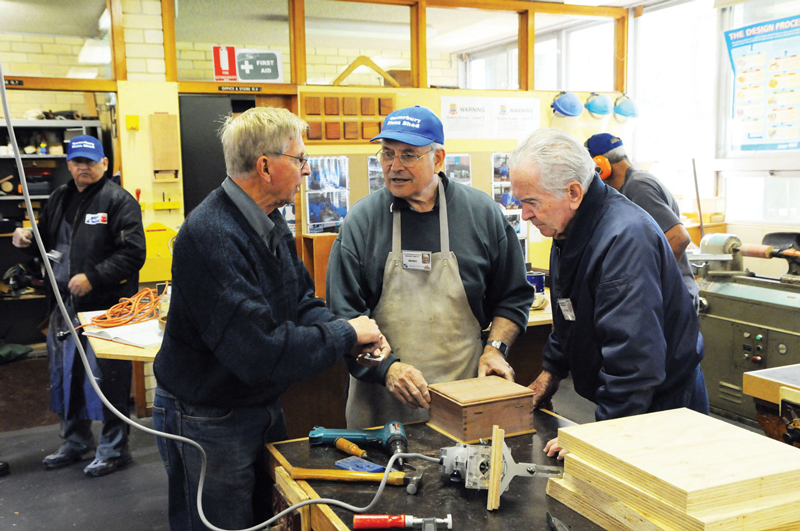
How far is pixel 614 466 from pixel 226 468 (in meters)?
1.03

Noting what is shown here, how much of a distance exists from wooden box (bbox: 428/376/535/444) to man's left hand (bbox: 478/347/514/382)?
25cm

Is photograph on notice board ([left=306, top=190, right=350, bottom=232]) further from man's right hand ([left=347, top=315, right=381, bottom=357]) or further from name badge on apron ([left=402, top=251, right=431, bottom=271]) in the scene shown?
man's right hand ([left=347, top=315, right=381, bottom=357])

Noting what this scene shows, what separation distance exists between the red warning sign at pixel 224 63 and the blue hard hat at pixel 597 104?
10.8 ft

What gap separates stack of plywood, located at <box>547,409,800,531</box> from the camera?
1.13 m

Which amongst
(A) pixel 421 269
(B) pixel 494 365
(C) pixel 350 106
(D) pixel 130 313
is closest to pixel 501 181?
(C) pixel 350 106

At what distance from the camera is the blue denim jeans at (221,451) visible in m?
1.77

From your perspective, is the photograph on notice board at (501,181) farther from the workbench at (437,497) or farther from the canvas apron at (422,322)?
the workbench at (437,497)

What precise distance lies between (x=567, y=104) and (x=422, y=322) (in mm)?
4412

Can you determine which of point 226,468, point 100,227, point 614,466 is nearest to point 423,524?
point 614,466

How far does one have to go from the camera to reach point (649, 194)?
3.55 meters

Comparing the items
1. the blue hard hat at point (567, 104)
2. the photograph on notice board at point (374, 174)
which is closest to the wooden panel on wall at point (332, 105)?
the photograph on notice board at point (374, 174)

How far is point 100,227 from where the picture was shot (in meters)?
4.02

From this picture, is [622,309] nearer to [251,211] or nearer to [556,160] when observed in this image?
[556,160]

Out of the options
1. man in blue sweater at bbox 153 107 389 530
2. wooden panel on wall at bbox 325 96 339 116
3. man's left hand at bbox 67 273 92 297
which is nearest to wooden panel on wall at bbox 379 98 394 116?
wooden panel on wall at bbox 325 96 339 116
